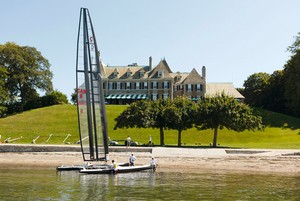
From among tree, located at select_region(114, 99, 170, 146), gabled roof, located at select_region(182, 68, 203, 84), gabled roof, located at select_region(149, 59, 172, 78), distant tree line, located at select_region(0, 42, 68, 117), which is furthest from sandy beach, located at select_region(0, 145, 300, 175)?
gabled roof, located at select_region(149, 59, 172, 78)

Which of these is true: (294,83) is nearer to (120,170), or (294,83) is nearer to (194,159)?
(194,159)

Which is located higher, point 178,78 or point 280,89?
point 178,78

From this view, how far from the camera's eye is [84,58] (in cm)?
3822

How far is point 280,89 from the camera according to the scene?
375ft

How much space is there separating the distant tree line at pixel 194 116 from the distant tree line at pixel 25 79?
52298mm

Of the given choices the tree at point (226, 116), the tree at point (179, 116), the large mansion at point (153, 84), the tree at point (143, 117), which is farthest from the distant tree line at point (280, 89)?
the tree at point (143, 117)

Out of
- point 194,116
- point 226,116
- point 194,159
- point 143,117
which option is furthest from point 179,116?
point 194,159

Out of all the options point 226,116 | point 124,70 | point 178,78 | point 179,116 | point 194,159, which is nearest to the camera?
point 194,159

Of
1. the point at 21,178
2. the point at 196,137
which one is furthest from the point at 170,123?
the point at 21,178

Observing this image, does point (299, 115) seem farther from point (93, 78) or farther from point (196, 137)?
point (93, 78)

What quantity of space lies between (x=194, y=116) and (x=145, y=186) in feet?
108

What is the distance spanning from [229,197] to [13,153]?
33.6 metres

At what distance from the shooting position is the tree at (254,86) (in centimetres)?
13395

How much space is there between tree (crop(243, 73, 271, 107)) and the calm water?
94.9 meters
